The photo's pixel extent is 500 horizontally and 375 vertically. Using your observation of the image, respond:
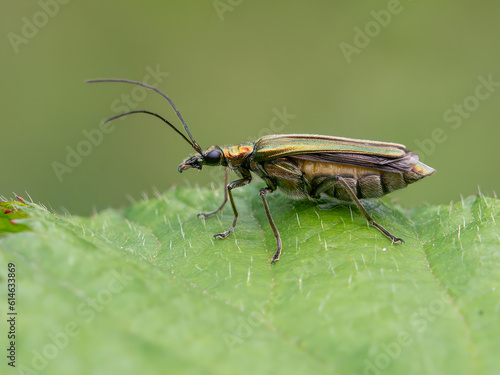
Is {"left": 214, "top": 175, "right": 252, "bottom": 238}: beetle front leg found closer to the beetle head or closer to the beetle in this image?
the beetle

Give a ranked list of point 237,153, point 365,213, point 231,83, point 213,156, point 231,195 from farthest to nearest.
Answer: point 231,83
point 213,156
point 237,153
point 231,195
point 365,213

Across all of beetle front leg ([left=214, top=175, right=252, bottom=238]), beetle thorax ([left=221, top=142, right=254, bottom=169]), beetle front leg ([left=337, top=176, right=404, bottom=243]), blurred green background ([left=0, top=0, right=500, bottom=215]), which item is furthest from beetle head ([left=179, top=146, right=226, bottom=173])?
blurred green background ([left=0, top=0, right=500, bottom=215])

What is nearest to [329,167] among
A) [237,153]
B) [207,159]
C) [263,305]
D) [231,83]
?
[237,153]

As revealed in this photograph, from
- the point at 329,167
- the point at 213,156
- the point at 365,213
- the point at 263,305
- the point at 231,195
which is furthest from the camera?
the point at 213,156

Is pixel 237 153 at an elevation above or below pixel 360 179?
below

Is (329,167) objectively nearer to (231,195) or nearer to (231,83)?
(231,195)

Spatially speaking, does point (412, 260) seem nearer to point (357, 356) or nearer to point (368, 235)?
point (368, 235)

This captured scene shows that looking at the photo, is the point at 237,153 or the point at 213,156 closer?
the point at 237,153

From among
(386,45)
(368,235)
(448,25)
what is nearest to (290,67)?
(386,45)
